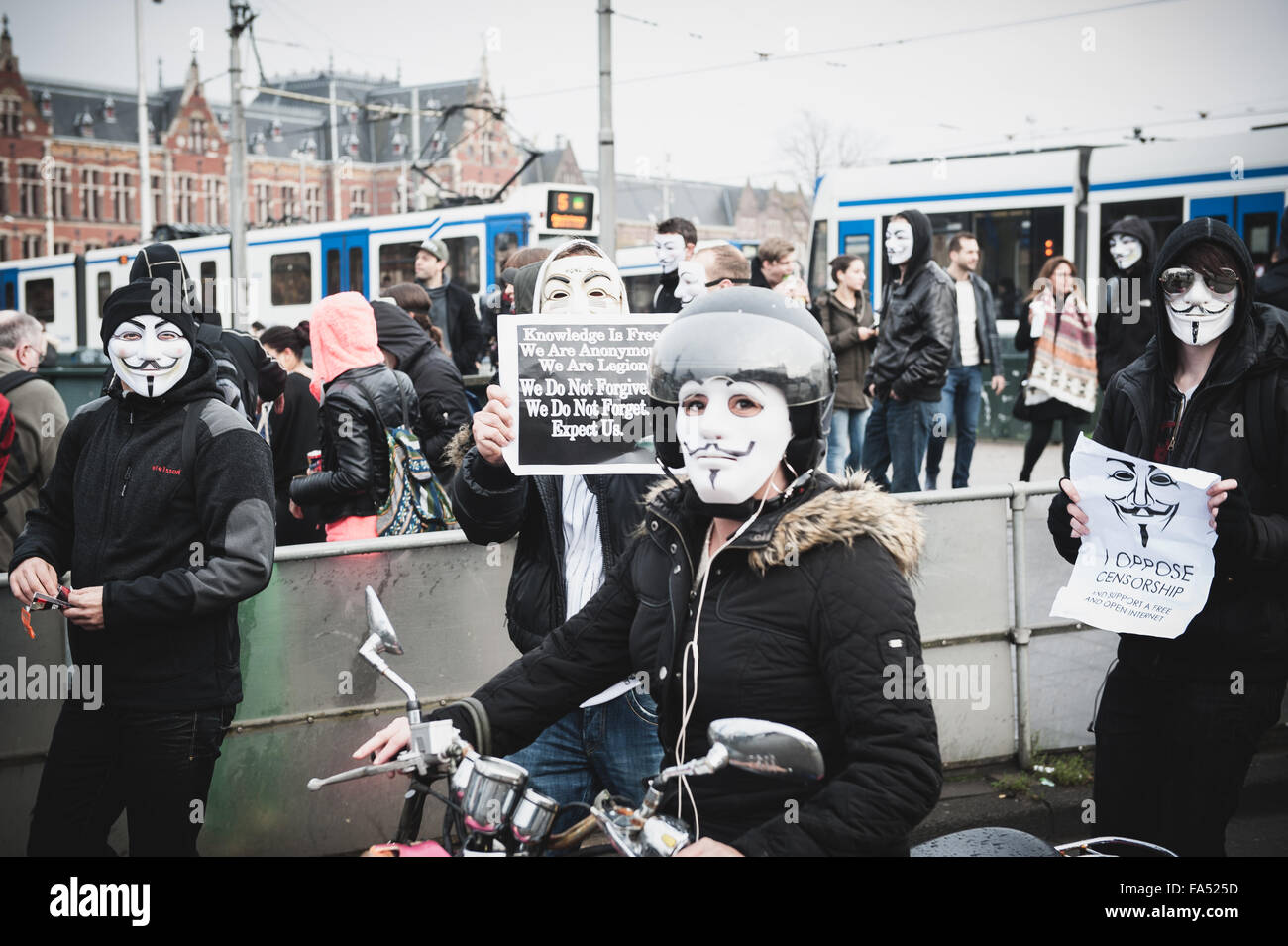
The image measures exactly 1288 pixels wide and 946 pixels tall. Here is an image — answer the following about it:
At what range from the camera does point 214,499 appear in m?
3.65

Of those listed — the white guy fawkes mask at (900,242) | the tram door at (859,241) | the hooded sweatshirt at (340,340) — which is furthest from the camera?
the tram door at (859,241)

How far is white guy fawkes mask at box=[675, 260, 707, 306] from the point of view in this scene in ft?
21.9

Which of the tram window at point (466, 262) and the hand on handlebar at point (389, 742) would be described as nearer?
the hand on handlebar at point (389, 742)

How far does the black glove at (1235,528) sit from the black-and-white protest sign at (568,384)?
1541 mm

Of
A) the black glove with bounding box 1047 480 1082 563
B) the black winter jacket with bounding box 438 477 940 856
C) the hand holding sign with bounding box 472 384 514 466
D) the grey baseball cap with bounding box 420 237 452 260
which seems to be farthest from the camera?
the grey baseball cap with bounding box 420 237 452 260

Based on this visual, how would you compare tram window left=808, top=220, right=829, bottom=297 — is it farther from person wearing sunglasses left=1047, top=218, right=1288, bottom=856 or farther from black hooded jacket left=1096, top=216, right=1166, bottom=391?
person wearing sunglasses left=1047, top=218, right=1288, bottom=856

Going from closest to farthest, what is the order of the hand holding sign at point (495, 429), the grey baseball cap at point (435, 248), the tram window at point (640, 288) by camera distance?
1. the hand holding sign at point (495, 429)
2. the grey baseball cap at point (435, 248)
3. the tram window at point (640, 288)

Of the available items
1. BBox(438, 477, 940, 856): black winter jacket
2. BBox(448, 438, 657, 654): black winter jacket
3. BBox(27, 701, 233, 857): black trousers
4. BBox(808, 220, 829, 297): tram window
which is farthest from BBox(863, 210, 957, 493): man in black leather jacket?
BBox(808, 220, 829, 297): tram window

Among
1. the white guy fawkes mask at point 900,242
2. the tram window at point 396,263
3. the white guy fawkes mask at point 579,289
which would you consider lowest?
the white guy fawkes mask at point 579,289

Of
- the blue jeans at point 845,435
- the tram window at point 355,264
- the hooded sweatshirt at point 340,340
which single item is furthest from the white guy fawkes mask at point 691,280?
the tram window at point 355,264

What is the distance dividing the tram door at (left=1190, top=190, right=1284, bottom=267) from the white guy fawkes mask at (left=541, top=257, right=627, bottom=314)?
14.1 meters

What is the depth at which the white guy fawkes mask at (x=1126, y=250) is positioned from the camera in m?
7.63

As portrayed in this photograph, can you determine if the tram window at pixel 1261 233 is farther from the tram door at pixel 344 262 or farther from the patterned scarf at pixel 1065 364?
the tram door at pixel 344 262
